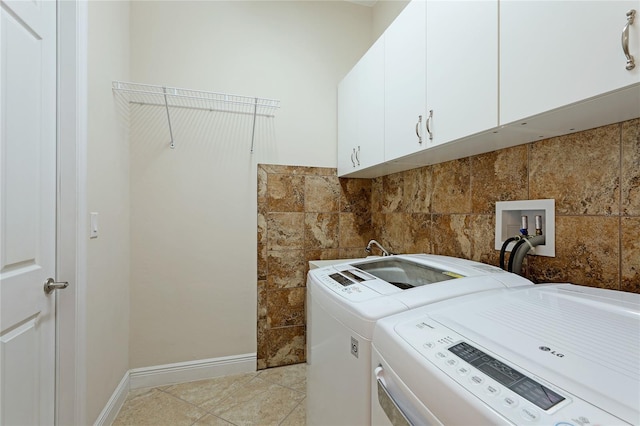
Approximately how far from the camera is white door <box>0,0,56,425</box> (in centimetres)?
97

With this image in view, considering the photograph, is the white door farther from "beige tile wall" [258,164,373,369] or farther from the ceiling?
the ceiling

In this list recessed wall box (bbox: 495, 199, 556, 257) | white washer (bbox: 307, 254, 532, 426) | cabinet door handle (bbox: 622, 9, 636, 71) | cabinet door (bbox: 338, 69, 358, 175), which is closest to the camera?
cabinet door handle (bbox: 622, 9, 636, 71)

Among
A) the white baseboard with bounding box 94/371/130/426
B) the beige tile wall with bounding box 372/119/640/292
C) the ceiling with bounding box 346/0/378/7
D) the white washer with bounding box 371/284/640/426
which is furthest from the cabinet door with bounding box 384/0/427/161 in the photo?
the white baseboard with bounding box 94/371/130/426

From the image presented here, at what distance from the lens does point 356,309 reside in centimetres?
88

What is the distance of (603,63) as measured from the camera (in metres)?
0.69

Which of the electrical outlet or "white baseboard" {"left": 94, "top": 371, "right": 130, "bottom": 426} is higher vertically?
the electrical outlet

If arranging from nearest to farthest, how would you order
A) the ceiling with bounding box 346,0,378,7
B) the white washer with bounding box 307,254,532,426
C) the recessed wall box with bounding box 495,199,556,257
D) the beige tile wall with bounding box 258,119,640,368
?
the white washer with bounding box 307,254,532,426 < the beige tile wall with bounding box 258,119,640,368 < the recessed wall box with bounding box 495,199,556,257 < the ceiling with bounding box 346,0,378,7

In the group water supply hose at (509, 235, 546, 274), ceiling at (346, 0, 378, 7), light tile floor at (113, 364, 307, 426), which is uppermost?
ceiling at (346, 0, 378, 7)

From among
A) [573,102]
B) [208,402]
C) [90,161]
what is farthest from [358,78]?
[208,402]

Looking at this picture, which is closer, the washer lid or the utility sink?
the washer lid

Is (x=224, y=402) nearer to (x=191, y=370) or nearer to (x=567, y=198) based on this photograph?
(x=191, y=370)

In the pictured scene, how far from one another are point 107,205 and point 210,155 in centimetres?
74

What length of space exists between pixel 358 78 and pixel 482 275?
60.2 inches

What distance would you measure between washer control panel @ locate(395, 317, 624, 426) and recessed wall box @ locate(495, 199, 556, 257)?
0.78 metres
